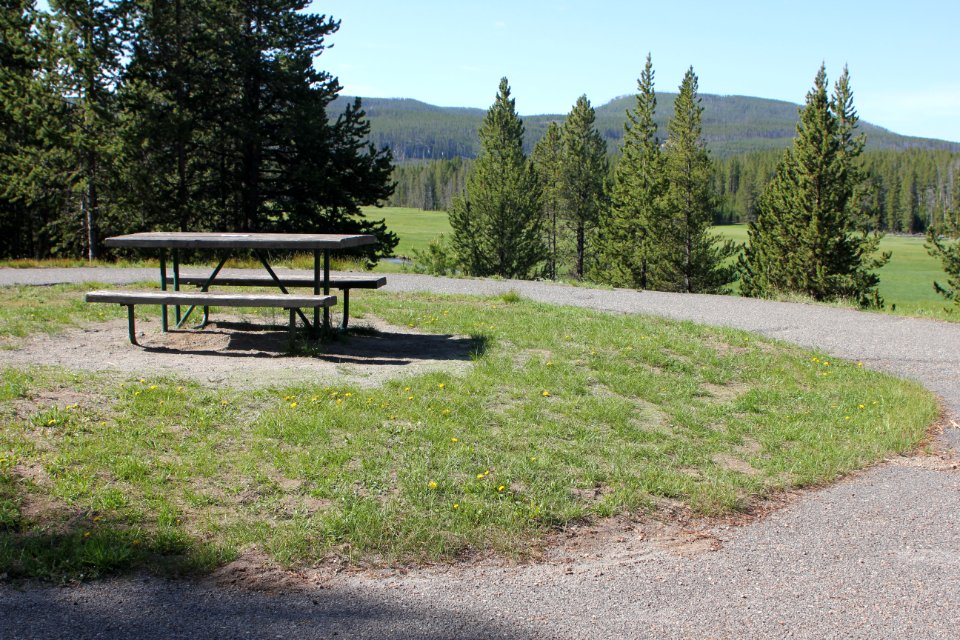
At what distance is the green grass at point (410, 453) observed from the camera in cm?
374

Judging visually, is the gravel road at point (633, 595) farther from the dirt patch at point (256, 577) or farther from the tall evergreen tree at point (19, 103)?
the tall evergreen tree at point (19, 103)

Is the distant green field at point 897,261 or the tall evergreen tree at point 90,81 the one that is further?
the distant green field at point 897,261

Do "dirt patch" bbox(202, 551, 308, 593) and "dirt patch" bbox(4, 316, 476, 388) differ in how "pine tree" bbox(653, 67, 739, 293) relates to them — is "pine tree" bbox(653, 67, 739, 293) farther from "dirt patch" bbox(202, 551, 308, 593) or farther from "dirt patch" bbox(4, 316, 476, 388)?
"dirt patch" bbox(202, 551, 308, 593)

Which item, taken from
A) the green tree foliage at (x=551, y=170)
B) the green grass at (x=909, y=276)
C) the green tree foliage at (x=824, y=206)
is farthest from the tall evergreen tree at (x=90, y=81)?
the green tree foliage at (x=551, y=170)

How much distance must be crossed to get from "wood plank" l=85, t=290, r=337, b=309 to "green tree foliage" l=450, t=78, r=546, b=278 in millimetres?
34020

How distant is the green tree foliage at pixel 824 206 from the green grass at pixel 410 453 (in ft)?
80.0

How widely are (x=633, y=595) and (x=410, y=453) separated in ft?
6.51

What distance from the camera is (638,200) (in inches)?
1578

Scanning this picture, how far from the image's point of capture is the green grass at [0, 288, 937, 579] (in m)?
3.74

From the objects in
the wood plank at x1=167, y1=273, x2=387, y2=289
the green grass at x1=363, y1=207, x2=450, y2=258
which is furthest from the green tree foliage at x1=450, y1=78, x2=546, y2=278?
the wood plank at x1=167, y1=273, x2=387, y2=289

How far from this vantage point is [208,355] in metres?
7.55

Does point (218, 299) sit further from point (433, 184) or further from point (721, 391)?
point (433, 184)

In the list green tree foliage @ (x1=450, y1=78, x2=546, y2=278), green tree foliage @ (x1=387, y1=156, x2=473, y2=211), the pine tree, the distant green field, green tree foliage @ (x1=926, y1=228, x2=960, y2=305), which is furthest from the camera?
green tree foliage @ (x1=387, y1=156, x2=473, y2=211)

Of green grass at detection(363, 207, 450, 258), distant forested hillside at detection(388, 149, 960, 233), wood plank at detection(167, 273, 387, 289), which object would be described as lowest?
wood plank at detection(167, 273, 387, 289)
